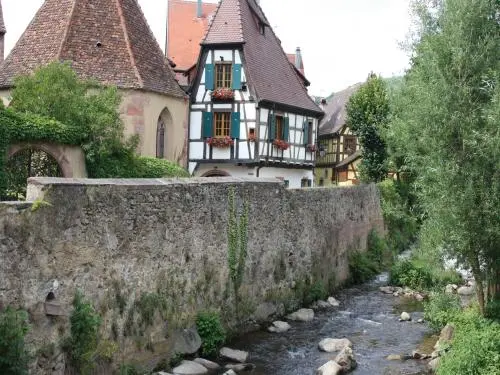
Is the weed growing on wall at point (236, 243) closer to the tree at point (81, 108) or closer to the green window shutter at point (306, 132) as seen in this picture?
the tree at point (81, 108)

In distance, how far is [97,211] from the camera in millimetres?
11055

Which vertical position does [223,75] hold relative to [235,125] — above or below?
above

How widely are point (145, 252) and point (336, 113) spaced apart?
4209 cm

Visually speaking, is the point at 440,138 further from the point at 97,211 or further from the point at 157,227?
the point at 97,211

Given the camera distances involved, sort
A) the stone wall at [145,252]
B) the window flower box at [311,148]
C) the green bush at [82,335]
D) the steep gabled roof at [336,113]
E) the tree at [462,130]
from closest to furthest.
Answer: the stone wall at [145,252], the green bush at [82,335], the tree at [462,130], the window flower box at [311,148], the steep gabled roof at [336,113]

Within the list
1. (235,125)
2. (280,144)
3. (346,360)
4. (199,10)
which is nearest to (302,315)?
(346,360)

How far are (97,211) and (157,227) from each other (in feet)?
6.13

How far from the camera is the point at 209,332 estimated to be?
1384 centimetres

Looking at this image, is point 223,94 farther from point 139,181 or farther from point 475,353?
point 475,353

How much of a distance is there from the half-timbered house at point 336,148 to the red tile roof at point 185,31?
548 inches

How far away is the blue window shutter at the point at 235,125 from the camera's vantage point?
2989cm

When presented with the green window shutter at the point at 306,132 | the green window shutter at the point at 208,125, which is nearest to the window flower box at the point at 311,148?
the green window shutter at the point at 306,132

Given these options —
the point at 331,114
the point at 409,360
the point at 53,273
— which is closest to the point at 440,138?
the point at 409,360

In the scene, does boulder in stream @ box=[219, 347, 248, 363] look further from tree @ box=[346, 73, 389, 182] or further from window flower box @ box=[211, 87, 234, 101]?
tree @ box=[346, 73, 389, 182]
